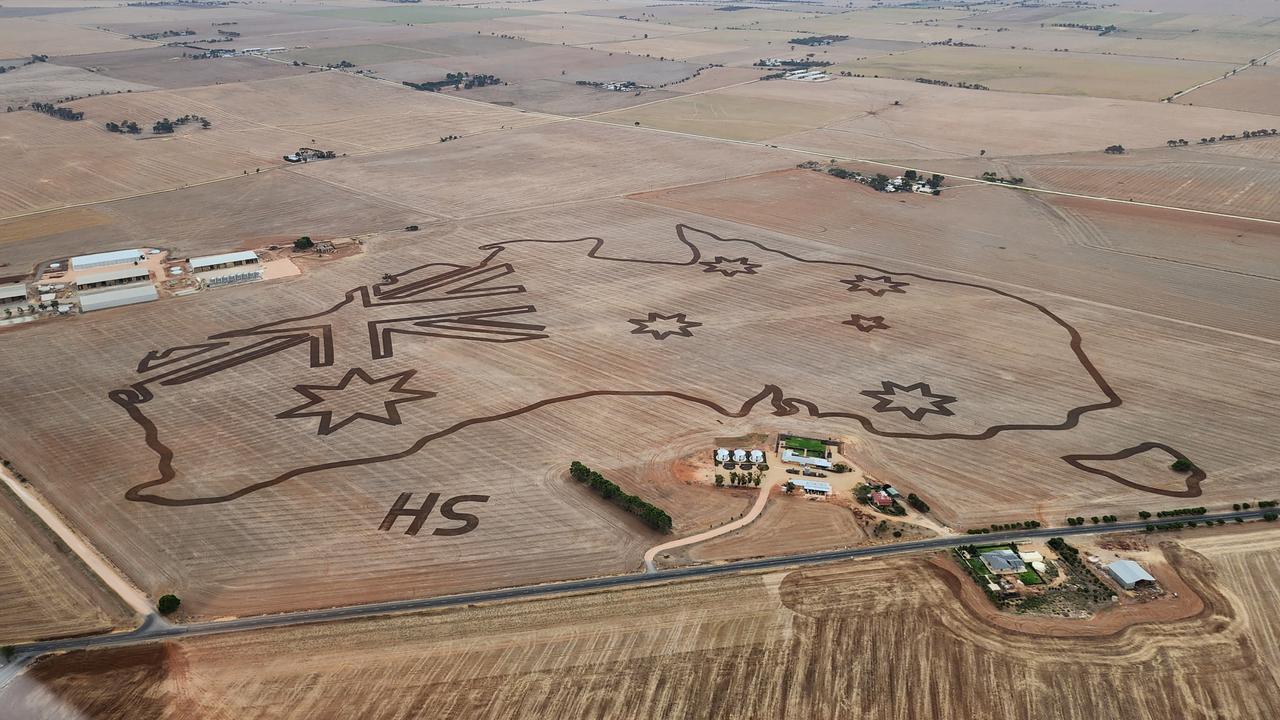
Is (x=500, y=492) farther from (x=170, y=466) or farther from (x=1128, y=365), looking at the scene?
(x=1128, y=365)

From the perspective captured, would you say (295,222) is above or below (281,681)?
above

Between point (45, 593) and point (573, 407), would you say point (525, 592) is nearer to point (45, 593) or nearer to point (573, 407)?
point (573, 407)

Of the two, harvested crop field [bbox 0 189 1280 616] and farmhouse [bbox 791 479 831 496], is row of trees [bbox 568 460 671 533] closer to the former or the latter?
harvested crop field [bbox 0 189 1280 616]

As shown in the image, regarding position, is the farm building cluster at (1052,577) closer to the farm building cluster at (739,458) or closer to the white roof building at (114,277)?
the farm building cluster at (739,458)

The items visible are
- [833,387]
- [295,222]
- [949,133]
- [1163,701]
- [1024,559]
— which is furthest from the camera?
[949,133]

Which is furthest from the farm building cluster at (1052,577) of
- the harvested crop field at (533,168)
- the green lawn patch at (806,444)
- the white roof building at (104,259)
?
the white roof building at (104,259)

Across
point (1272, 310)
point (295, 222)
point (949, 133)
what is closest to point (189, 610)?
point (295, 222)
